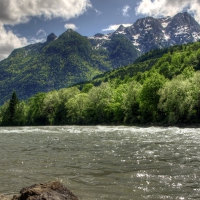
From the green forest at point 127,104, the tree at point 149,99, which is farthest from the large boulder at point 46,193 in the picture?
the tree at point 149,99

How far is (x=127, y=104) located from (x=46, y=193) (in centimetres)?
7358

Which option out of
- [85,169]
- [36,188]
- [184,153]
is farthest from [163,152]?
[36,188]

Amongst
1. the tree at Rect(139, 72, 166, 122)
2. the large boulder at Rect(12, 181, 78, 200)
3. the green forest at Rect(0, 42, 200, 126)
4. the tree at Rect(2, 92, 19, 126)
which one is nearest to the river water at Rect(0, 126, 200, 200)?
the large boulder at Rect(12, 181, 78, 200)

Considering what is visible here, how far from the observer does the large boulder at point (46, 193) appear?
29.8 feet

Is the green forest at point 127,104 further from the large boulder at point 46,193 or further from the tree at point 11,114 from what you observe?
the large boulder at point 46,193

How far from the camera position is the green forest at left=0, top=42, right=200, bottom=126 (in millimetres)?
63031

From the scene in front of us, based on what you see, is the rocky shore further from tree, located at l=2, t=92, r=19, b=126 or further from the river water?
tree, located at l=2, t=92, r=19, b=126

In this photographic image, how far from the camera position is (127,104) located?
82000mm

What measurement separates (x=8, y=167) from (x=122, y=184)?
29.9ft

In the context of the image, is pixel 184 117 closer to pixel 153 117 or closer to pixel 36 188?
pixel 153 117

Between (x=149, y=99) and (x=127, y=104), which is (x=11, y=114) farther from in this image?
(x=149, y=99)

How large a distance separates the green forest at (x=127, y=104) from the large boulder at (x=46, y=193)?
54833 millimetres

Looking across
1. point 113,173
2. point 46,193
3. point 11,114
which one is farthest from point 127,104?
point 11,114

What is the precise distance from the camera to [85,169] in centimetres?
1656
